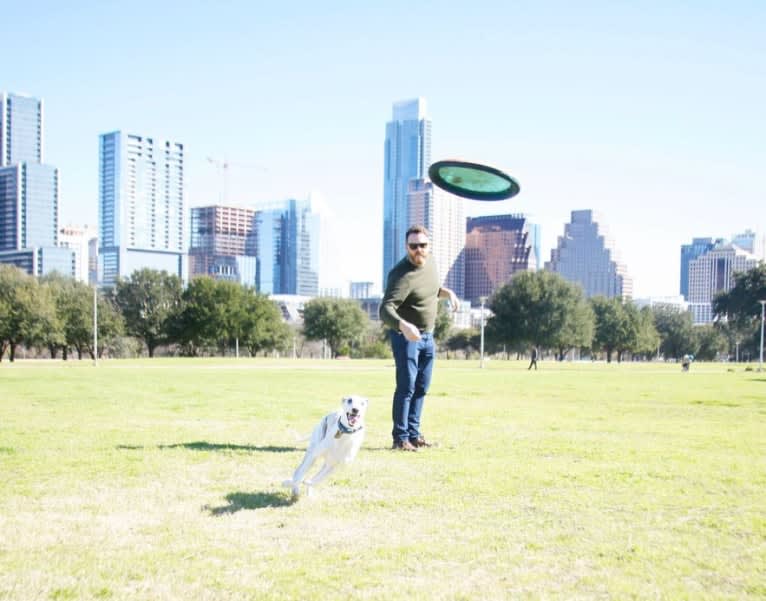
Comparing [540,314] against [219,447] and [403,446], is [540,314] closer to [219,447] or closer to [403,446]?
[403,446]

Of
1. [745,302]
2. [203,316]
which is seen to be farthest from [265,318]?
[745,302]

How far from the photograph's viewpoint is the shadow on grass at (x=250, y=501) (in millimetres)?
5660

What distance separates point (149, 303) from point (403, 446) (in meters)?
84.3

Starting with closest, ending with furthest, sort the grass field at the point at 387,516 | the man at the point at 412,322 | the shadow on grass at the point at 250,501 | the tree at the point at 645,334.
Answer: the grass field at the point at 387,516 < the shadow on grass at the point at 250,501 < the man at the point at 412,322 < the tree at the point at 645,334

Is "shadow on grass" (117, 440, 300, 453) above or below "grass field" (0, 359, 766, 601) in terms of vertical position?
below

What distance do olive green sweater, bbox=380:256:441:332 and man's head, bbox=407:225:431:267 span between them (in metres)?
0.16

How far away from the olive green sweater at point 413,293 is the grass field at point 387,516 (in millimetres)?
1765

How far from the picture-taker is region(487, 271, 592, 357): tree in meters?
86.5

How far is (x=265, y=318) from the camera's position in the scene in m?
85.9

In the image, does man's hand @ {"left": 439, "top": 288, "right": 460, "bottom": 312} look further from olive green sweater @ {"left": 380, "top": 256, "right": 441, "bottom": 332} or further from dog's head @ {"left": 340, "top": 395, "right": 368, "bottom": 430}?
dog's head @ {"left": 340, "top": 395, "right": 368, "bottom": 430}

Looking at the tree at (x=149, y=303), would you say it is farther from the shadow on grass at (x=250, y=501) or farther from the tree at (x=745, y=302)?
the shadow on grass at (x=250, y=501)

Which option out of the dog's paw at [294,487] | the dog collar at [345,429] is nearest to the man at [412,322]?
the dog collar at [345,429]

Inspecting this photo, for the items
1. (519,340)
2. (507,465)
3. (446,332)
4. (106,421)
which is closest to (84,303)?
(446,332)

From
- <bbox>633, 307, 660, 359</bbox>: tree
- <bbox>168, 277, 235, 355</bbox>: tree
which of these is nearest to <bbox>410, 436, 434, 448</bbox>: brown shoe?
<bbox>168, 277, 235, 355</bbox>: tree
